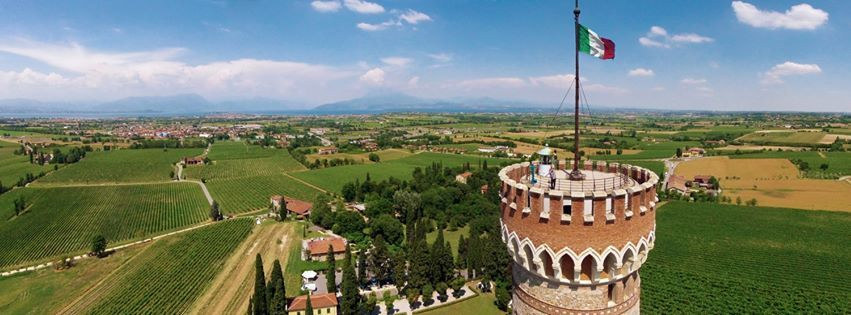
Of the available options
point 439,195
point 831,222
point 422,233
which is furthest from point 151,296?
point 831,222

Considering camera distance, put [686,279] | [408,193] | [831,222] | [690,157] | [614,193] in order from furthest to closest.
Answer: [690,157] < [408,193] < [831,222] < [686,279] < [614,193]

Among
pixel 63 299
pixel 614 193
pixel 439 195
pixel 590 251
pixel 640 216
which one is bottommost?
pixel 63 299

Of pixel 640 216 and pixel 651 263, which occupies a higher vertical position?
pixel 640 216

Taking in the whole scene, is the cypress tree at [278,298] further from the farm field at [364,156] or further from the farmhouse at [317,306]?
the farm field at [364,156]

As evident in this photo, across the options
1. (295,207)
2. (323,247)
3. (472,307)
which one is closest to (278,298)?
(323,247)

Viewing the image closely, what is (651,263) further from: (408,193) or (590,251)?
(590,251)

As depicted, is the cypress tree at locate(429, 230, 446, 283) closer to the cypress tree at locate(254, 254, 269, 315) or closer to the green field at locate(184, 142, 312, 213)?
the cypress tree at locate(254, 254, 269, 315)
